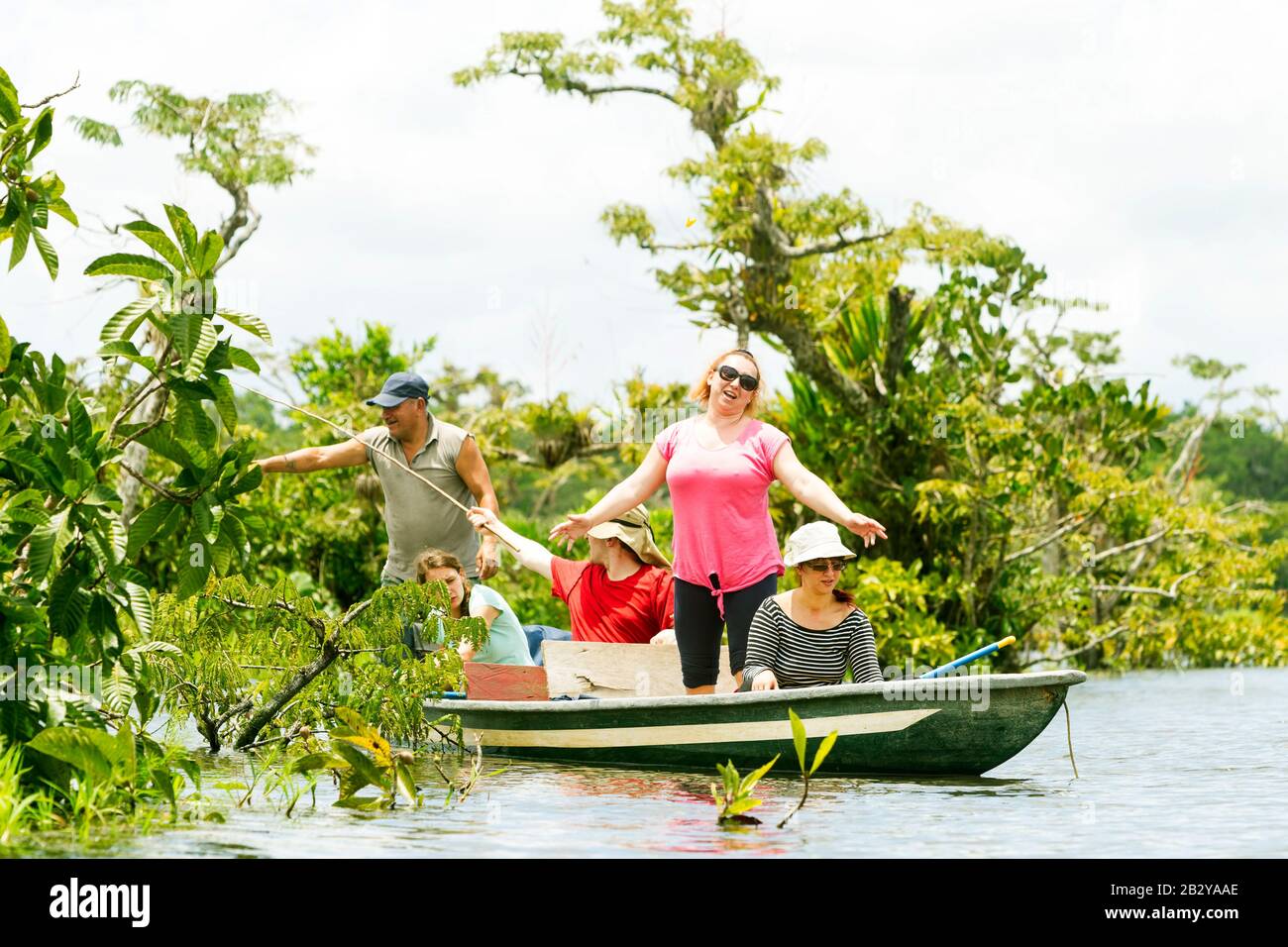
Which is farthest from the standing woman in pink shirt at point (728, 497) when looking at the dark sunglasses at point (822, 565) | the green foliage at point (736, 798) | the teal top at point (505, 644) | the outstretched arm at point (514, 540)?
the green foliage at point (736, 798)

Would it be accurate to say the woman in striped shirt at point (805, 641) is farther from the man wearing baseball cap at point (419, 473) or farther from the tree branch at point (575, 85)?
the tree branch at point (575, 85)

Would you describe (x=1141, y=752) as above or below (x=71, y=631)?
below

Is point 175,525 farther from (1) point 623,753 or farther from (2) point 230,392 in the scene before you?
(1) point 623,753

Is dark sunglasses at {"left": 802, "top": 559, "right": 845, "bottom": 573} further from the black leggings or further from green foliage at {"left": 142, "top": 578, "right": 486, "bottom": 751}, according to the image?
green foliage at {"left": 142, "top": 578, "right": 486, "bottom": 751}

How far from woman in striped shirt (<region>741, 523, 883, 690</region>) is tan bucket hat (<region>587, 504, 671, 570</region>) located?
136 centimetres

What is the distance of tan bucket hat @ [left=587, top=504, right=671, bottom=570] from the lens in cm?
774

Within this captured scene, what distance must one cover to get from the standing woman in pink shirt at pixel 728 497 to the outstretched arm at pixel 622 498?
0.12 meters

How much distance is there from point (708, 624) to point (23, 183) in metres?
3.31

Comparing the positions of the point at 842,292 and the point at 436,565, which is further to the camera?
the point at 842,292

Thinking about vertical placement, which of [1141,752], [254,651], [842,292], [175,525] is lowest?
[1141,752]

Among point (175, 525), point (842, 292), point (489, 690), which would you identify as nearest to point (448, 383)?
point (842, 292)

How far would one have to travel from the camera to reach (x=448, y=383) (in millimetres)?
25422

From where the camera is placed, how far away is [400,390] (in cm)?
745

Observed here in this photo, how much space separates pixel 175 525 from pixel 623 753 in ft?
8.86
